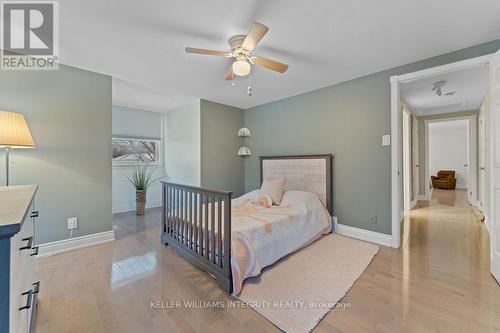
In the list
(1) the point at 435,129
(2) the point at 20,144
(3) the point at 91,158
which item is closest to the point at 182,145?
(3) the point at 91,158

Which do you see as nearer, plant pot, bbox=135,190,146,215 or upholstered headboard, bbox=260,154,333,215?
upholstered headboard, bbox=260,154,333,215

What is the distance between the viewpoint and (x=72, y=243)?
267 centimetres

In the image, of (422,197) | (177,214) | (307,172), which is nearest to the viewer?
(177,214)

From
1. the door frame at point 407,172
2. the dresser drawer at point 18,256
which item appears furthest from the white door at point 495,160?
the dresser drawer at point 18,256

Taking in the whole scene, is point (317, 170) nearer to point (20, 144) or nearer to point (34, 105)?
point (20, 144)

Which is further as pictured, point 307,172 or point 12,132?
point 307,172

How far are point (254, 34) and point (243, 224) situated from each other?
1.76 meters

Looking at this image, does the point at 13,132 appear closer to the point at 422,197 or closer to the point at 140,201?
the point at 140,201

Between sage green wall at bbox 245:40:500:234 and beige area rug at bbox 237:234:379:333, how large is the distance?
0.62 meters

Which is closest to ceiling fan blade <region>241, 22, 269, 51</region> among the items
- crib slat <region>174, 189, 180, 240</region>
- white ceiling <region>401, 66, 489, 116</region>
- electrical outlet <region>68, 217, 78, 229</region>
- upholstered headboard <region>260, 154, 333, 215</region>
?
crib slat <region>174, 189, 180, 240</region>

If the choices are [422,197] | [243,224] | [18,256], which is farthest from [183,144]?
[422,197]

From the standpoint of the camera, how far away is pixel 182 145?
15.0ft

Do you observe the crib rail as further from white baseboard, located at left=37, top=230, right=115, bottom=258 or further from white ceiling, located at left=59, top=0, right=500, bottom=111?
white ceiling, located at left=59, top=0, right=500, bottom=111

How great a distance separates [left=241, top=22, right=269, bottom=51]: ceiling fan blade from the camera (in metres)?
1.57
